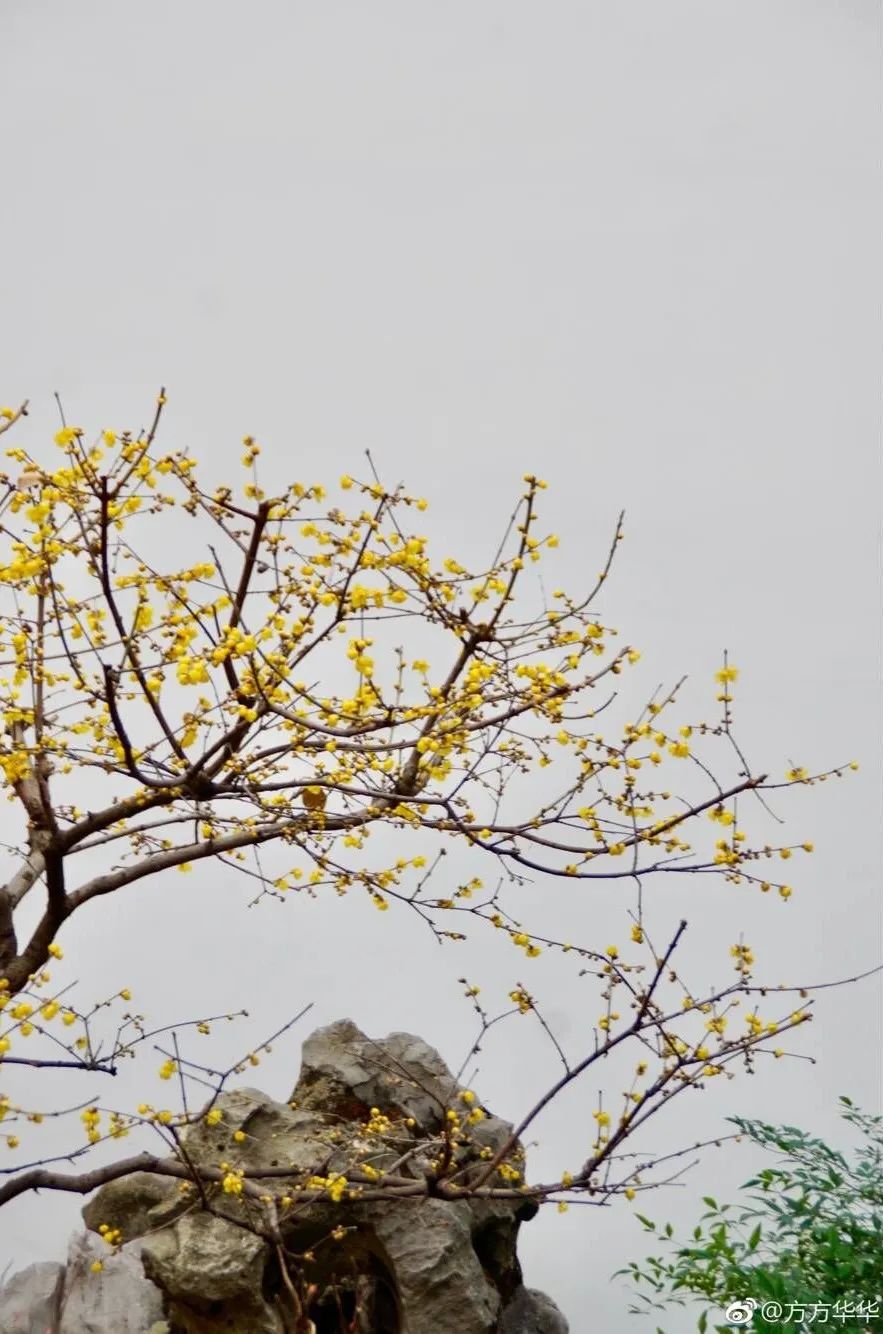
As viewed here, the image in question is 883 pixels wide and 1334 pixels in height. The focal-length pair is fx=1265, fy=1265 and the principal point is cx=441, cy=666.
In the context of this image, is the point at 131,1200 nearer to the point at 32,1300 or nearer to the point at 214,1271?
the point at 32,1300

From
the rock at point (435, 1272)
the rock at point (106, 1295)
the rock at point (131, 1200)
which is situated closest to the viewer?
the rock at point (435, 1272)

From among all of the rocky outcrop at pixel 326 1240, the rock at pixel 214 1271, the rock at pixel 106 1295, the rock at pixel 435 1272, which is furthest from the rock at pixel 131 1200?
the rock at pixel 435 1272

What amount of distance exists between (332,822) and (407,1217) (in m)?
1.96

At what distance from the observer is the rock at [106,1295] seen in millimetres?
5668

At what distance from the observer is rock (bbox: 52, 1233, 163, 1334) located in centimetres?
567

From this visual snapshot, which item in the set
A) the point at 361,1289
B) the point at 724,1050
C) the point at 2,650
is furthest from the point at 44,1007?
the point at 361,1289

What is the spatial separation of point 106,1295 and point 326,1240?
4.16 ft

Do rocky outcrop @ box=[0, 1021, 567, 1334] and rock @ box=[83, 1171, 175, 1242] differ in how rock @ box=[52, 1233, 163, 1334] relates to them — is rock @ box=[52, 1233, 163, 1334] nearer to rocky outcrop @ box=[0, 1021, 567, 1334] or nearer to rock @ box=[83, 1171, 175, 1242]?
rocky outcrop @ box=[0, 1021, 567, 1334]

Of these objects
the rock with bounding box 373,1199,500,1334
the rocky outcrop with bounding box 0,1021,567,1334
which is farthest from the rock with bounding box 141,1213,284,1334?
the rock with bounding box 373,1199,500,1334

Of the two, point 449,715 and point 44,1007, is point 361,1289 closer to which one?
point 44,1007

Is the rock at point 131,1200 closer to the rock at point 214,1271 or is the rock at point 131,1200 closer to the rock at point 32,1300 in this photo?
the rock at point 32,1300

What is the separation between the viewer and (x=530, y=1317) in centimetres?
577

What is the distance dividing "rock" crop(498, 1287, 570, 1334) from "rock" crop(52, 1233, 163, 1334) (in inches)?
62.2

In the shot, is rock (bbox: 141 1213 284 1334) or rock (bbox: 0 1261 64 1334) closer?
rock (bbox: 141 1213 284 1334)
